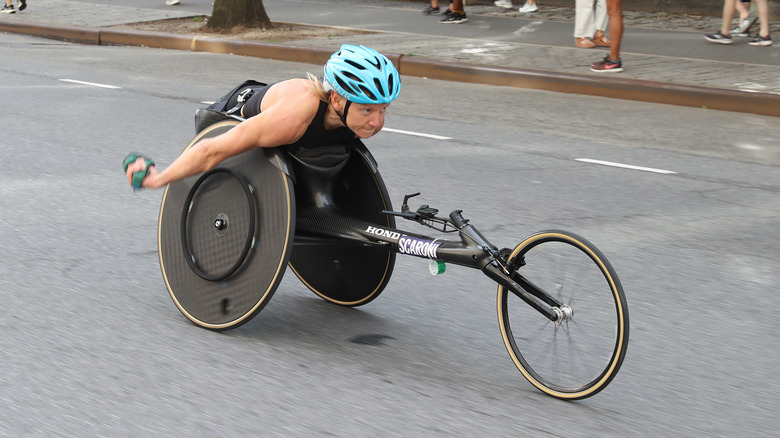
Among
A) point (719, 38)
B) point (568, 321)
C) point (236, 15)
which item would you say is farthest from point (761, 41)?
point (568, 321)

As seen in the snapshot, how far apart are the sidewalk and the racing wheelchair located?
666cm

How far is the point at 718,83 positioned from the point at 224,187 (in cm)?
764

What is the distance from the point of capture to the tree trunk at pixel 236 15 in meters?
15.2

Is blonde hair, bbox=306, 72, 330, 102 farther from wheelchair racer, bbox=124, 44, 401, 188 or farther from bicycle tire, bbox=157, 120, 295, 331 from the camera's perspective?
bicycle tire, bbox=157, 120, 295, 331

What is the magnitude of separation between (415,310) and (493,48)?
9224 mm

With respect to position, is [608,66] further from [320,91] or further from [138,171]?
[138,171]

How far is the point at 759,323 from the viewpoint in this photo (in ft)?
14.0

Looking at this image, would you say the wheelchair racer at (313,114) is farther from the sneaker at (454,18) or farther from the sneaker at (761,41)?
the sneaker at (454,18)

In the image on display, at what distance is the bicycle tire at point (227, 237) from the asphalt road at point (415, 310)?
151 millimetres

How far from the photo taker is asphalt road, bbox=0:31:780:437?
3.33 metres

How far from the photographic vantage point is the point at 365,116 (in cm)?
372

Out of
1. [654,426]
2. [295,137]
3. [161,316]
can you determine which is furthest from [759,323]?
[161,316]

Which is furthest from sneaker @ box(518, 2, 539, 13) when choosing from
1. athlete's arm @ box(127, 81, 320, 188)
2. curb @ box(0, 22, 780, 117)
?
athlete's arm @ box(127, 81, 320, 188)

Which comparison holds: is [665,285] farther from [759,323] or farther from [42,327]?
[42,327]
